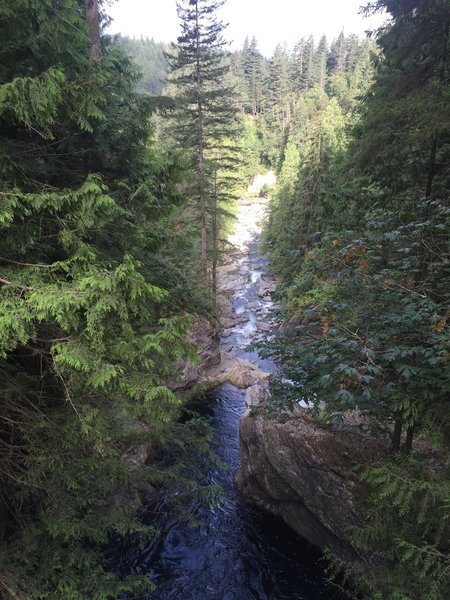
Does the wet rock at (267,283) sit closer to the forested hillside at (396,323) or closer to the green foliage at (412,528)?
the forested hillside at (396,323)

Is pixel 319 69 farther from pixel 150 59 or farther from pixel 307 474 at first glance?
pixel 150 59

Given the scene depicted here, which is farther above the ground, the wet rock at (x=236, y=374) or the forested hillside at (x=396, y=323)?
the forested hillside at (x=396, y=323)

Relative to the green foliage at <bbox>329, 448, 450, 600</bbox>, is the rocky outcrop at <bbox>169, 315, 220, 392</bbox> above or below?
below

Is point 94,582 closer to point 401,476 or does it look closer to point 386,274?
point 401,476

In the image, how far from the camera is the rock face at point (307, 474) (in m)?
7.80

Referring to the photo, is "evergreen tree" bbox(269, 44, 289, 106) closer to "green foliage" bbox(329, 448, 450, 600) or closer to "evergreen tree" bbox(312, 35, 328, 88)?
"evergreen tree" bbox(312, 35, 328, 88)

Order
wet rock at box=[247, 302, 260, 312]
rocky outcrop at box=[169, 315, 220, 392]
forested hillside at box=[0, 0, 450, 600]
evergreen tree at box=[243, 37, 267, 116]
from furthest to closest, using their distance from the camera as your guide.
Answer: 1. evergreen tree at box=[243, 37, 267, 116]
2. wet rock at box=[247, 302, 260, 312]
3. rocky outcrop at box=[169, 315, 220, 392]
4. forested hillside at box=[0, 0, 450, 600]

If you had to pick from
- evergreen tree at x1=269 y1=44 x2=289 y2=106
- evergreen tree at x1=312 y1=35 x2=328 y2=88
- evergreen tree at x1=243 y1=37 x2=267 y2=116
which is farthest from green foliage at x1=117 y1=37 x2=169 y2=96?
evergreen tree at x1=312 y1=35 x2=328 y2=88

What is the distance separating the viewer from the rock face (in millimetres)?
7805

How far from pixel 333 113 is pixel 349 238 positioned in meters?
51.6

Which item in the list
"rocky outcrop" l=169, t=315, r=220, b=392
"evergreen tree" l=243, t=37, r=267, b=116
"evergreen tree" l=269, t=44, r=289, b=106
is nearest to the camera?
"rocky outcrop" l=169, t=315, r=220, b=392

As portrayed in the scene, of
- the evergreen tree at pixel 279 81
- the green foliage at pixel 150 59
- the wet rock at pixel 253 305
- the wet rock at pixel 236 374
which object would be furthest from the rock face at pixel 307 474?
the green foliage at pixel 150 59

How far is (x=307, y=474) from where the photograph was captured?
8.59 m

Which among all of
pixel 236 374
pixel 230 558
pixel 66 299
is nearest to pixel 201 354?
pixel 236 374
